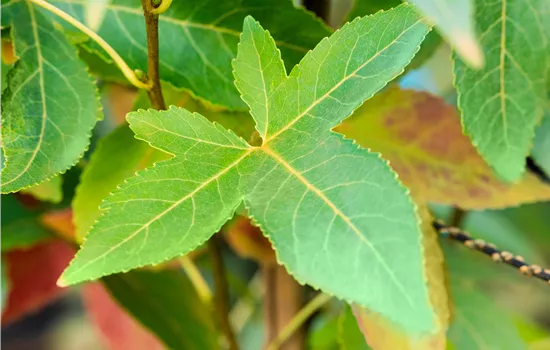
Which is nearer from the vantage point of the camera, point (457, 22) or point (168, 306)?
point (457, 22)

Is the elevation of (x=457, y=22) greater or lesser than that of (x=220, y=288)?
greater

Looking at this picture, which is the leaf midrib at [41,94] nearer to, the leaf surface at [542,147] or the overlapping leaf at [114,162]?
the overlapping leaf at [114,162]

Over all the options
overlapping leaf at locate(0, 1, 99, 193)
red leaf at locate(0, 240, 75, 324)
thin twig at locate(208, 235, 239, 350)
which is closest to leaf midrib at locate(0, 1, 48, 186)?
overlapping leaf at locate(0, 1, 99, 193)

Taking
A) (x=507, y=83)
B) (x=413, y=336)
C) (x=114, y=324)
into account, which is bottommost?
(x=114, y=324)

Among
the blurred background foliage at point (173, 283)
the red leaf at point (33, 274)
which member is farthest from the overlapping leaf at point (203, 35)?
the red leaf at point (33, 274)

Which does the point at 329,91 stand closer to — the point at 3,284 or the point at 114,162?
the point at 114,162

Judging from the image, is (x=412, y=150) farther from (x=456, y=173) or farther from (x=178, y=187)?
(x=178, y=187)

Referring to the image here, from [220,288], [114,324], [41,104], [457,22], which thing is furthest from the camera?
[114,324]

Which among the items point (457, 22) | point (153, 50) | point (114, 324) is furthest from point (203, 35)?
point (114, 324)
